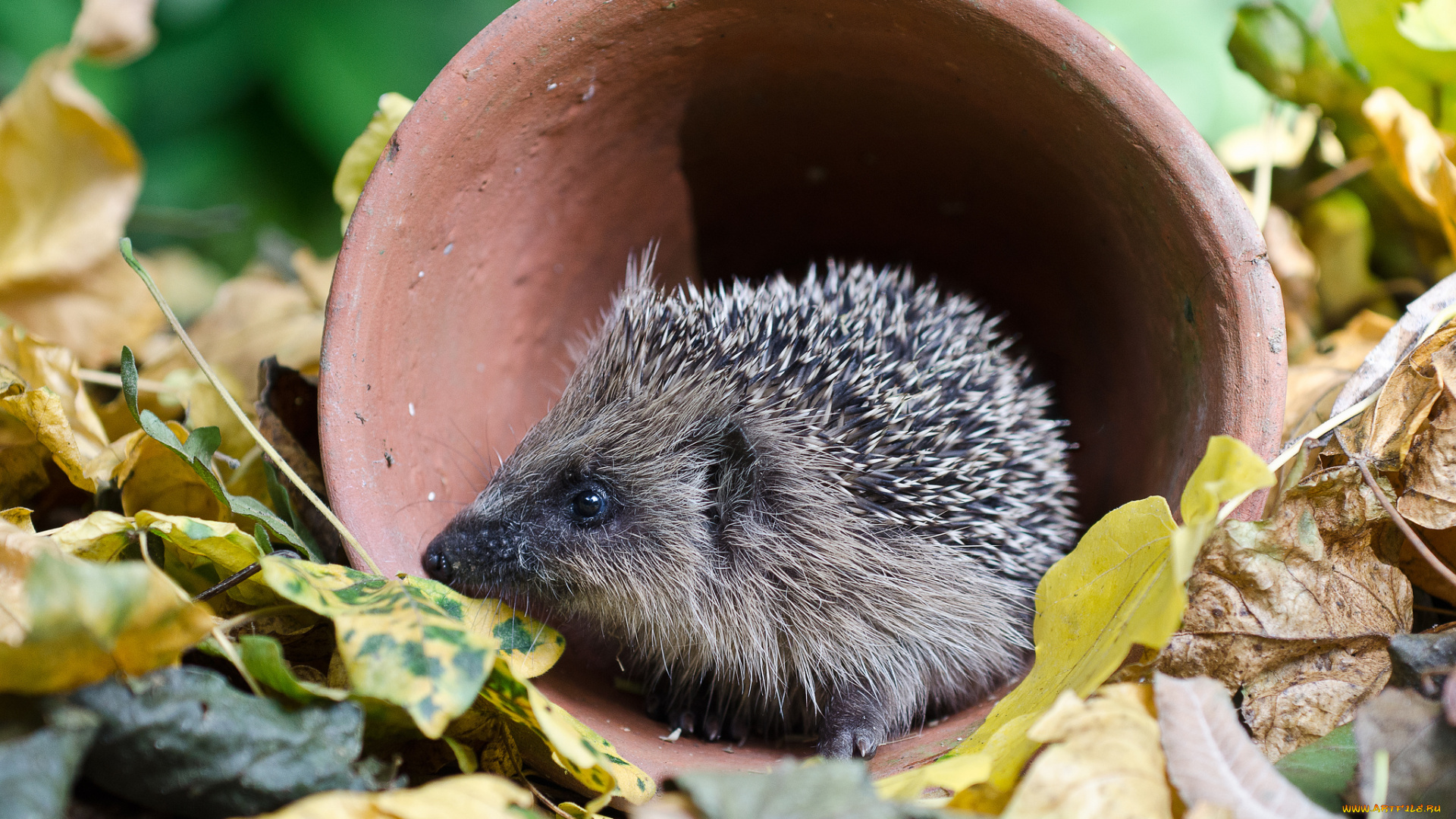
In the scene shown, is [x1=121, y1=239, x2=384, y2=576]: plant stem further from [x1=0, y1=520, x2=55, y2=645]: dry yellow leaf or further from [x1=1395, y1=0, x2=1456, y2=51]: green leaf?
[x1=1395, y1=0, x2=1456, y2=51]: green leaf

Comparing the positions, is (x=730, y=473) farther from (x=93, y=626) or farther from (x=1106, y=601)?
(x=93, y=626)

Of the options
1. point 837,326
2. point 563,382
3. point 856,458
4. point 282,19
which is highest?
point 282,19

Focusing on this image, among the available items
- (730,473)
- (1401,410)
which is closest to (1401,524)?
(1401,410)

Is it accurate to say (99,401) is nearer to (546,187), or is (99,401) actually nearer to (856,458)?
(546,187)

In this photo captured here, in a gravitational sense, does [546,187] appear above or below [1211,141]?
below

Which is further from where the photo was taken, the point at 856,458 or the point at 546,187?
the point at 546,187

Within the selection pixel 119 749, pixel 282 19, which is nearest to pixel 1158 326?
pixel 119 749

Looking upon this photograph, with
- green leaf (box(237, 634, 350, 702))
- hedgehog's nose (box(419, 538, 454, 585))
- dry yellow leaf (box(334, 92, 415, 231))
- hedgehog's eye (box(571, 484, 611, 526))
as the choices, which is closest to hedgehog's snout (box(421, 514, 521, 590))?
hedgehog's nose (box(419, 538, 454, 585))
